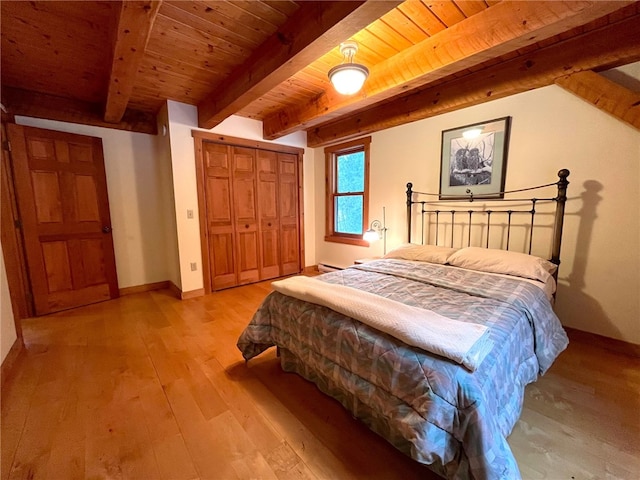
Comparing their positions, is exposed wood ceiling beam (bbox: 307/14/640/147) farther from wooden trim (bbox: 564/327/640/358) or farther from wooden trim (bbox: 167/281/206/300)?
wooden trim (bbox: 167/281/206/300)

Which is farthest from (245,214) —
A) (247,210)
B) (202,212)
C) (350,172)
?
(350,172)

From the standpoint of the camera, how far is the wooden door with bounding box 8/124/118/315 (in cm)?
273

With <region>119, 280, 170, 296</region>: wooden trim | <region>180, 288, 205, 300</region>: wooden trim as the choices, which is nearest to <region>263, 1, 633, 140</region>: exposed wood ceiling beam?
<region>180, 288, 205, 300</region>: wooden trim

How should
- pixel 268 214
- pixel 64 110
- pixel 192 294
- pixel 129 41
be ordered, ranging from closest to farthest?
pixel 129 41 → pixel 64 110 → pixel 192 294 → pixel 268 214

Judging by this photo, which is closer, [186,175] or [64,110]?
[64,110]

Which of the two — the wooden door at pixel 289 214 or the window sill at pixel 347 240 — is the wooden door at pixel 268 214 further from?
the window sill at pixel 347 240

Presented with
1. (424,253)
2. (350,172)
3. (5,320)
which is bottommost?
(5,320)

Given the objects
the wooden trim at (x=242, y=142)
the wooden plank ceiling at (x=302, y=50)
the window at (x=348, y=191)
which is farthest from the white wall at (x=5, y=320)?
the window at (x=348, y=191)

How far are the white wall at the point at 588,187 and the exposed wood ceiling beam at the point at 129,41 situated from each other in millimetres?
2745

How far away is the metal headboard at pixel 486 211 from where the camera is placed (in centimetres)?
213

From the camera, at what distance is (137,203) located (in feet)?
11.5

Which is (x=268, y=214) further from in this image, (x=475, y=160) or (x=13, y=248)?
(x=475, y=160)

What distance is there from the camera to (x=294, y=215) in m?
4.33

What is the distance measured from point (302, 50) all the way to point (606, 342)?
3.16 metres
